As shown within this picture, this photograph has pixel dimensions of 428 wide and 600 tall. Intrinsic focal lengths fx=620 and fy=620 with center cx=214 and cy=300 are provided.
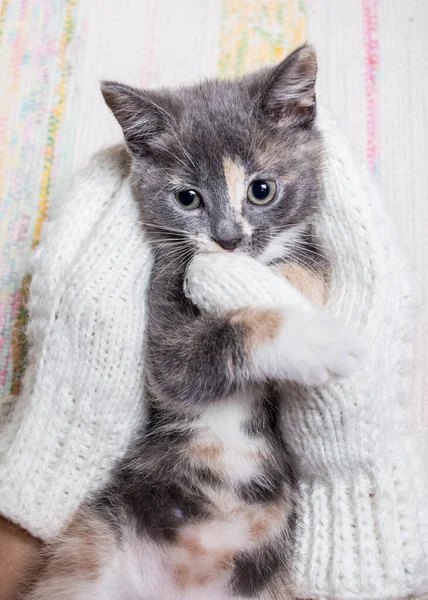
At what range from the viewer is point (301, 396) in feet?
3.98

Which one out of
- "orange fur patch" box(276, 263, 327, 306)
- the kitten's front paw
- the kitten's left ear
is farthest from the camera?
"orange fur patch" box(276, 263, 327, 306)

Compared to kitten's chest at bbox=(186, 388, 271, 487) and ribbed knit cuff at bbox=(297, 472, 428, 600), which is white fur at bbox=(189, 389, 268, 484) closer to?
kitten's chest at bbox=(186, 388, 271, 487)

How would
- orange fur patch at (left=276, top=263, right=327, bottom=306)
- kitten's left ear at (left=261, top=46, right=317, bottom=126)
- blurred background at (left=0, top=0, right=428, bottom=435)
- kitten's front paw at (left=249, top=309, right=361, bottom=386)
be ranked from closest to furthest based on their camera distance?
kitten's front paw at (left=249, top=309, right=361, bottom=386) < kitten's left ear at (left=261, top=46, right=317, bottom=126) < orange fur patch at (left=276, top=263, right=327, bottom=306) < blurred background at (left=0, top=0, right=428, bottom=435)

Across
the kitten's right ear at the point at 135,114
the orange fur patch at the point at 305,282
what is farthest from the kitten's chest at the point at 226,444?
the kitten's right ear at the point at 135,114

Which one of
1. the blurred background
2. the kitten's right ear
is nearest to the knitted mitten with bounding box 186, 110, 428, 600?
the kitten's right ear

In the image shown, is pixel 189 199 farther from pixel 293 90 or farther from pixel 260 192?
pixel 293 90

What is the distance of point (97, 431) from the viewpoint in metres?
1.28

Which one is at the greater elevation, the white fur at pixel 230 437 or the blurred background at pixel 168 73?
the blurred background at pixel 168 73

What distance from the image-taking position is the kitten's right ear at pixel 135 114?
1.23 m

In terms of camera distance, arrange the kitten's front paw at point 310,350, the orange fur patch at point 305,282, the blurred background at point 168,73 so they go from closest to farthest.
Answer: the kitten's front paw at point 310,350
the orange fur patch at point 305,282
the blurred background at point 168,73

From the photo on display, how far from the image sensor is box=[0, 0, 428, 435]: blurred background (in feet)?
5.44

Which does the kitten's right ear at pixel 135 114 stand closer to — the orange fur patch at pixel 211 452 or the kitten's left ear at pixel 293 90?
the kitten's left ear at pixel 293 90

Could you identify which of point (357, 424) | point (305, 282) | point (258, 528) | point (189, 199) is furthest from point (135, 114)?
point (258, 528)

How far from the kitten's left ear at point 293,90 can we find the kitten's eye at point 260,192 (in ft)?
0.51
